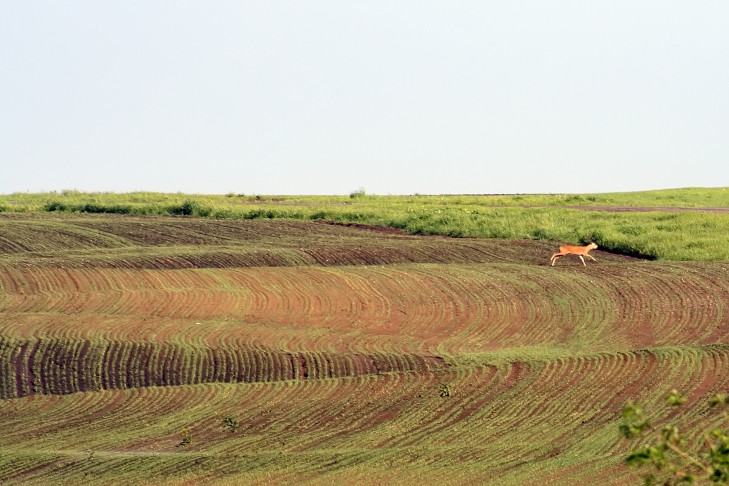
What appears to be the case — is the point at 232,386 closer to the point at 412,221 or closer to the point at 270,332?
the point at 270,332

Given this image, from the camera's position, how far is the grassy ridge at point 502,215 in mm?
39688

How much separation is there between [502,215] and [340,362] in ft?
89.3

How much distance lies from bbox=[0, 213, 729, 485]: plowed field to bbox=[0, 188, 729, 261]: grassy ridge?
5161mm

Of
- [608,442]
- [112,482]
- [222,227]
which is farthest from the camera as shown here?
[222,227]

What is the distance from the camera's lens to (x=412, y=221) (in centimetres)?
4700

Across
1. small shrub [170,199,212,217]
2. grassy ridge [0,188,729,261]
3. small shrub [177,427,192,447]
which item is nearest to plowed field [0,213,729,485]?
small shrub [177,427,192,447]

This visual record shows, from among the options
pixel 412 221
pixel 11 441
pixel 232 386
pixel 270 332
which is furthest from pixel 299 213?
pixel 11 441

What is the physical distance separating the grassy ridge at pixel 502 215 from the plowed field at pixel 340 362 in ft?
16.9

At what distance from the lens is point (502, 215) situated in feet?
158

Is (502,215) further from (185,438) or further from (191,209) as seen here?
(185,438)

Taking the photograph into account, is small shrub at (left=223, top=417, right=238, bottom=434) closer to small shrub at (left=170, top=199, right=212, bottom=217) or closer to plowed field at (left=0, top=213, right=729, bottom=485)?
plowed field at (left=0, top=213, right=729, bottom=485)

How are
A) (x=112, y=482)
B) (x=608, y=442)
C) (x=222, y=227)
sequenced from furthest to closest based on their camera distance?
(x=222, y=227) → (x=608, y=442) → (x=112, y=482)

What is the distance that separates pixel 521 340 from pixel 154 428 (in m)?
9.18

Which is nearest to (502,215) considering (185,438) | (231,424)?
(231,424)
